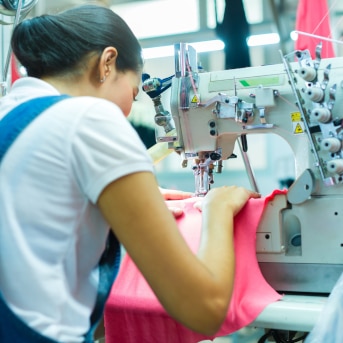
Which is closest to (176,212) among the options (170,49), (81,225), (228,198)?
(228,198)

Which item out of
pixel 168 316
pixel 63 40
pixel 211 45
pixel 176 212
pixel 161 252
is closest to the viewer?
pixel 161 252

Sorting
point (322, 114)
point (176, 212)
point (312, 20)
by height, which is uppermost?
point (312, 20)

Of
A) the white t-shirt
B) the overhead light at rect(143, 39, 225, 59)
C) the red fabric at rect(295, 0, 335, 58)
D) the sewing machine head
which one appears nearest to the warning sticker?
the sewing machine head

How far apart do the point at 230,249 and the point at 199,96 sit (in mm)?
599

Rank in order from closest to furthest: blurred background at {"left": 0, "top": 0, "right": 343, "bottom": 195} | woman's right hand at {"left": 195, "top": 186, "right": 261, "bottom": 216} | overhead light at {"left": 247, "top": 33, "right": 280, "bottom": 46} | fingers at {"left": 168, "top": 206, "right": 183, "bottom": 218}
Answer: woman's right hand at {"left": 195, "top": 186, "right": 261, "bottom": 216} < fingers at {"left": 168, "top": 206, "right": 183, "bottom": 218} < blurred background at {"left": 0, "top": 0, "right": 343, "bottom": 195} < overhead light at {"left": 247, "top": 33, "right": 280, "bottom": 46}

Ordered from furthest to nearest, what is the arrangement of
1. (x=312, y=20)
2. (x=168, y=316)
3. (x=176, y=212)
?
(x=312, y=20), (x=176, y=212), (x=168, y=316)

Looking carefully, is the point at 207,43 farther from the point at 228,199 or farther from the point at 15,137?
the point at 15,137

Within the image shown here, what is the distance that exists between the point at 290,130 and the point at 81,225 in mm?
694

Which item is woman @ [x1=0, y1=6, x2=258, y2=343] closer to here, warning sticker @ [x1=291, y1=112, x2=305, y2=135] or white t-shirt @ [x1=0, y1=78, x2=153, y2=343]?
white t-shirt @ [x1=0, y1=78, x2=153, y2=343]

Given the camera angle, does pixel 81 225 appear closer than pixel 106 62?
Yes

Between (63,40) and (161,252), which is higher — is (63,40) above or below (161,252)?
above

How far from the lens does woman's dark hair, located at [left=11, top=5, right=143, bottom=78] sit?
0.82 m

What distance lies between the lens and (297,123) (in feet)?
4.05

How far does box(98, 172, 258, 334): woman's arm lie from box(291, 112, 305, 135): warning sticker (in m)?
0.62
